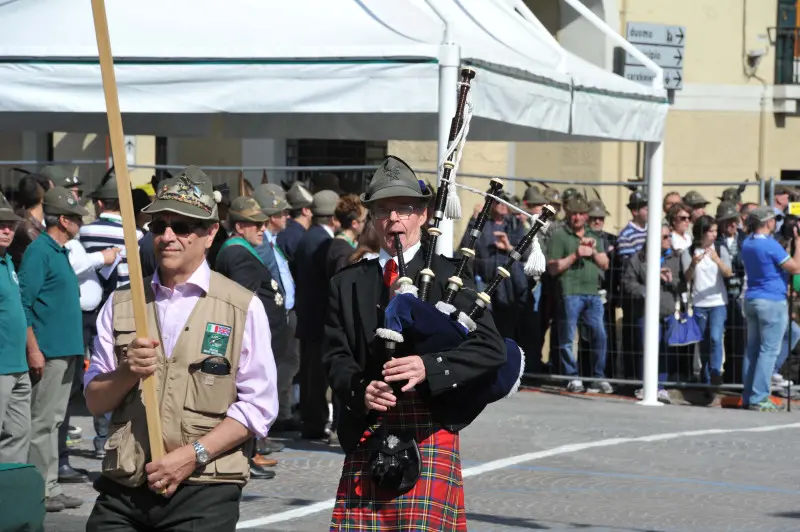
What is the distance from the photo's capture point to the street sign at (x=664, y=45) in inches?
916

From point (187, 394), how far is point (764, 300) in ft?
31.7

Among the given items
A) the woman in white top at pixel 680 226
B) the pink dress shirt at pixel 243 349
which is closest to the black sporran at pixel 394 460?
the pink dress shirt at pixel 243 349

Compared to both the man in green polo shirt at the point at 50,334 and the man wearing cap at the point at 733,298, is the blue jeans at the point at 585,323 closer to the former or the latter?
the man wearing cap at the point at 733,298

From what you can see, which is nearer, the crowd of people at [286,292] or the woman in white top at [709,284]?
the crowd of people at [286,292]

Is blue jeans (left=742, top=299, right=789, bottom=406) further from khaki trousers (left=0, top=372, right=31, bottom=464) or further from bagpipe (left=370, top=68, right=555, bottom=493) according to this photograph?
bagpipe (left=370, top=68, right=555, bottom=493)

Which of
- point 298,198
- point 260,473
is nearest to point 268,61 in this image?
point 260,473

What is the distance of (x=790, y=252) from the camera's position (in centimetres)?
1477

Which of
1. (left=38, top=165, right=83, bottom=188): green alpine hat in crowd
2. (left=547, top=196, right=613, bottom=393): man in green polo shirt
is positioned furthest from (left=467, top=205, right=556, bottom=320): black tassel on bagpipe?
(left=547, top=196, right=613, bottom=393): man in green polo shirt

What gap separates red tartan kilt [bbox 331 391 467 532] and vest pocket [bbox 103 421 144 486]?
68 cm

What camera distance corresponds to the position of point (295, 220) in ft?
41.0

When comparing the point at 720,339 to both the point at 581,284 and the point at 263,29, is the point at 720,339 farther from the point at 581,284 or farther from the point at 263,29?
the point at 263,29

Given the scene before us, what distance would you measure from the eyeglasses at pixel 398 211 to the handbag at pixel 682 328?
969 cm

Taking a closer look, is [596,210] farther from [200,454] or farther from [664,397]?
[200,454]

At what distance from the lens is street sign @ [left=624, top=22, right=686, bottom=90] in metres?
23.3
